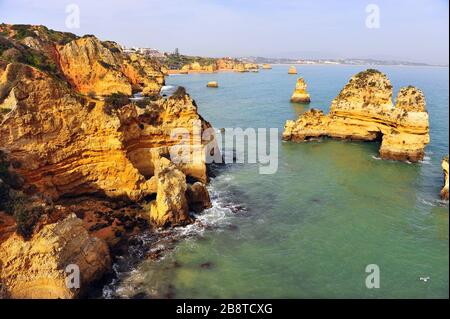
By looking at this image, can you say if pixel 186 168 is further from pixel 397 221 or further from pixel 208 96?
pixel 208 96

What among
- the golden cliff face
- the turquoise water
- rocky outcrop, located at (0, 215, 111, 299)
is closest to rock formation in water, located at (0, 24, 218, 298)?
rocky outcrop, located at (0, 215, 111, 299)

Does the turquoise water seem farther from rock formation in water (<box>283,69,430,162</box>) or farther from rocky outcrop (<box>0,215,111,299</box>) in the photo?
rocky outcrop (<box>0,215,111,299</box>)

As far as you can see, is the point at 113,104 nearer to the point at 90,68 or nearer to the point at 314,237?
the point at 314,237

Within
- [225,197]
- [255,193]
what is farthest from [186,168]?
[255,193]

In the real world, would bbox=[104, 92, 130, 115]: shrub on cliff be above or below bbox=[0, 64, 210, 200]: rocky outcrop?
above

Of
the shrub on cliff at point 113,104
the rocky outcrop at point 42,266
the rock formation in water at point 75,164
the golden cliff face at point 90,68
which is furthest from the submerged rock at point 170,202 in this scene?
the golden cliff face at point 90,68
